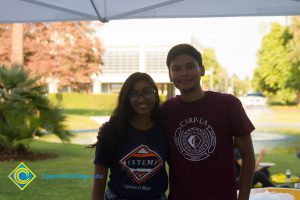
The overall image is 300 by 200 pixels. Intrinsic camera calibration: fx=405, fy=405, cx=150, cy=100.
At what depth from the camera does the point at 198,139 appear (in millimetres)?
2260

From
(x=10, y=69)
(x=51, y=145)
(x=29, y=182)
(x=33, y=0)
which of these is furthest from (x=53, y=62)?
(x=33, y=0)

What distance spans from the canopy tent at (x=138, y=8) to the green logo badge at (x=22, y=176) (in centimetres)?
377

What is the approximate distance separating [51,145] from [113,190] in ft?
36.3

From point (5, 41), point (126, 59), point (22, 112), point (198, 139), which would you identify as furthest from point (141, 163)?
point (126, 59)

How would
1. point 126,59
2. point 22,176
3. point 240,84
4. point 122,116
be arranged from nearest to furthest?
point 122,116
point 22,176
point 126,59
point 240,84

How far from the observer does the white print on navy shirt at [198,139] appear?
88.4 inches

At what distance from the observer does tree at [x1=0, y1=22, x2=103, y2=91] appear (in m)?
21.3

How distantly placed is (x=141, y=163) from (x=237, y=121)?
1.90 ft

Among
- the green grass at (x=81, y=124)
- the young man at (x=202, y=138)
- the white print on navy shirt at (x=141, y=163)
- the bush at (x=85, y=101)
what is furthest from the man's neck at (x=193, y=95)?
the bush at (x=85, y=101)

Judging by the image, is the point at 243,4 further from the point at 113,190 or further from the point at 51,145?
the point at 51,145

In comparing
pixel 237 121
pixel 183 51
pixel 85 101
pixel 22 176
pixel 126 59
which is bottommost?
pixel 85 101

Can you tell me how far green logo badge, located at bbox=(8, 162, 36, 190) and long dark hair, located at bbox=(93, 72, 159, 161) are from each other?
16.1ft

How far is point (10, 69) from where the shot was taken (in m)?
9.65

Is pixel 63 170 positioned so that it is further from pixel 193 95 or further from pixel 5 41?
pixel 5 41
